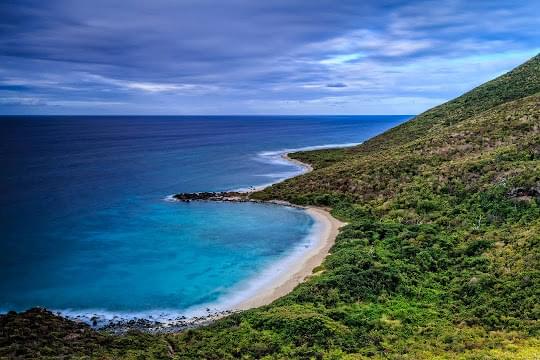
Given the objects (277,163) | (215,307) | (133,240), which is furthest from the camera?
(277,163)

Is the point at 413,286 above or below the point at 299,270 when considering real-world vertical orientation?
above

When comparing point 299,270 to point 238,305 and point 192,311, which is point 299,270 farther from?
point 192,311

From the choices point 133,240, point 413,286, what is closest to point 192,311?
point 413,286

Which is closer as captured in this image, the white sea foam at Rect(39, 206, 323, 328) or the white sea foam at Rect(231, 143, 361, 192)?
the white sea foam at Rect(39, 206, 323, 328)


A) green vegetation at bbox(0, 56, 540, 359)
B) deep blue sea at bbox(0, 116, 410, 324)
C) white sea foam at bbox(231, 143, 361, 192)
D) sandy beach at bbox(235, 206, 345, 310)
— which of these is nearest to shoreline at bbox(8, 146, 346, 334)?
sandy beach at bbox(235, 206, 345, 310)

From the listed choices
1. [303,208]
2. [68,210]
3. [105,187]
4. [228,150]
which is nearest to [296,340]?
[303,208]

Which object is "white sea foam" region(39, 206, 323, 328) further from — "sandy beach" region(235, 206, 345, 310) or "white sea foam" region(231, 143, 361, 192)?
"white sea foam" region(231, 143, 361, 192)

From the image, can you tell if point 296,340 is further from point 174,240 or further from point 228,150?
point 228,150
